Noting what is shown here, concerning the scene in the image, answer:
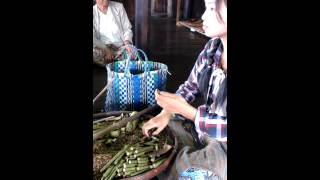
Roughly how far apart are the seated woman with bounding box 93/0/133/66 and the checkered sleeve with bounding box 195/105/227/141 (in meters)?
0.47

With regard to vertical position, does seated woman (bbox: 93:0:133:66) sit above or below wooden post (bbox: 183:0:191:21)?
below

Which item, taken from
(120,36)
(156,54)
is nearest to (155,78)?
(156,54)

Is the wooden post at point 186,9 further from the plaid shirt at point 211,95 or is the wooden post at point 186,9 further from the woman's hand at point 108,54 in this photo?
the woman's hand at point 108,54

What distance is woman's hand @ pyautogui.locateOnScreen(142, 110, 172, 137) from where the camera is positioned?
2.03 meters

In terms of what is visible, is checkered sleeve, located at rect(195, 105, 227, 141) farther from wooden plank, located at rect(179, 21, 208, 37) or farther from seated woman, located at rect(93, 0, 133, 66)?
seated woman, located at rect(93, 0, 133, 66)

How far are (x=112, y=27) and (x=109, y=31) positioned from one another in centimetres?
3

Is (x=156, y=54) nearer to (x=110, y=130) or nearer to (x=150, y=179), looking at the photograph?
(x=110, y=130)

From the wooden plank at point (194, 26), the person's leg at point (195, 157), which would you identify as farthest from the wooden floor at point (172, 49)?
the person's leg at point (195, 157)

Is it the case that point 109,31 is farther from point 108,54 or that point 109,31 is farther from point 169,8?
point 169,8

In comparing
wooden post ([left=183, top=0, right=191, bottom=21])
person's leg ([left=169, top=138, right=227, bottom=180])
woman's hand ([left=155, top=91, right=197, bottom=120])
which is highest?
wooden post ([left=183, top=0, right=191, bottom=21])

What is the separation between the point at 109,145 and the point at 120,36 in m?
0.52

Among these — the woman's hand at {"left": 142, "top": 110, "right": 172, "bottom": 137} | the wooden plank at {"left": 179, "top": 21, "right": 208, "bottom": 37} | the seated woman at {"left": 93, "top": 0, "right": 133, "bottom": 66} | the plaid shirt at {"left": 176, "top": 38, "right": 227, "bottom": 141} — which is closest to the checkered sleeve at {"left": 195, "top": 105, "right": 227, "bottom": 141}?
the plaid shirt at {"left": 176, "top": 38, "right": 227, "bottom": 141}
